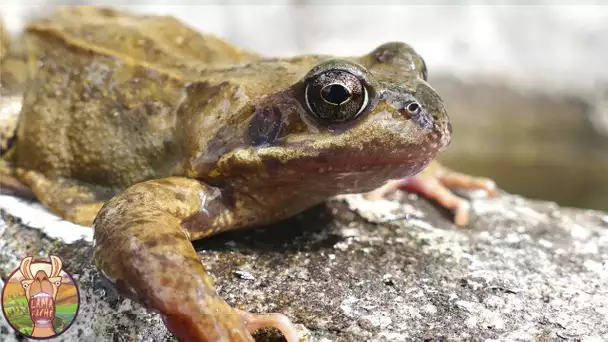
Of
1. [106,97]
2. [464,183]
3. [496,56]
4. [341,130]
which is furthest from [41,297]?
[496,56]

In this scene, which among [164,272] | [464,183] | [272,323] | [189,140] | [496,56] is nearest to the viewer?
[164,272]

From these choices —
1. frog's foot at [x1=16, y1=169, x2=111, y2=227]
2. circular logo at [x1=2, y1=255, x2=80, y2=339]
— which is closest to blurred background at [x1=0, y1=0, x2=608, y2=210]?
frog's foot at [x1=16, y1=169, x2=111, y2=227]

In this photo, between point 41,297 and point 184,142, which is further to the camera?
point 184,142

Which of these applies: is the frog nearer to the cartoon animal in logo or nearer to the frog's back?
the frog's back

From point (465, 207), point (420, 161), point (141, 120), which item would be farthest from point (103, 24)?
point (465, 207)

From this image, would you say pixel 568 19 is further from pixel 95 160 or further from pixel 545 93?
pixel 95 160

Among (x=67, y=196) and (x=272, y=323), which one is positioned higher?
(x=272, y=323)

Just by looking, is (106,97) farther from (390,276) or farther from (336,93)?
(390,276)
